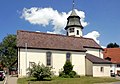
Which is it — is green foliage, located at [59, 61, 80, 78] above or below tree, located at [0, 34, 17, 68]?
below

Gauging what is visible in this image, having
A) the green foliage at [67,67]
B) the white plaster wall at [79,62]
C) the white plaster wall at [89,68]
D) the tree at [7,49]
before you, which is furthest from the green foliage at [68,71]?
the tree at [7,49]

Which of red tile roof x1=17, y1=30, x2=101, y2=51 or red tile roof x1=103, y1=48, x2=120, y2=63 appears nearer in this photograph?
red tile roof x1=17, y1=30, x2=101, y2=51

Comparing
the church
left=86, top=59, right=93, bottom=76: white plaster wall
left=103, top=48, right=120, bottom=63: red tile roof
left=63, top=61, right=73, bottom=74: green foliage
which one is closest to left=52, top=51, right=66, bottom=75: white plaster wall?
the church

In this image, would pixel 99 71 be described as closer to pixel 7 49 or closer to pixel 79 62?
pixel 79 62

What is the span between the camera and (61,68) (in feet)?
158

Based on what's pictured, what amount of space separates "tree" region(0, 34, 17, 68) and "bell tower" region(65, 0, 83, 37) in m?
24.8

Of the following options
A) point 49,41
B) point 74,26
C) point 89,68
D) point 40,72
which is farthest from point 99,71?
point 40,72

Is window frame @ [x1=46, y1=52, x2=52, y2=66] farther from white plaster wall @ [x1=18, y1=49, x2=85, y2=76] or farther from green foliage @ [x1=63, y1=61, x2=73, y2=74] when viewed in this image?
green foliage @ [x1=63, y1=61, x2=73, y2=74]

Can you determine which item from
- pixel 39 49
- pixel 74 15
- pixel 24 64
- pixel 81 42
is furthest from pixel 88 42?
pixel 24 64

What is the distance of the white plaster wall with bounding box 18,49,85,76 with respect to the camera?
43.7m

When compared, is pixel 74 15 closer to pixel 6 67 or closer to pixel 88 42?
pixel 88 42

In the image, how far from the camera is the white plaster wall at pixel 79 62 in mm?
50469

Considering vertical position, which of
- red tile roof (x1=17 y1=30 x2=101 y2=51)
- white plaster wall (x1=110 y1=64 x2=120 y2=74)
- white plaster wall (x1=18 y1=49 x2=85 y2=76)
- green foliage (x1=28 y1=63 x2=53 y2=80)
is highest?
red tile roof (x1=17 y1=30 x2=101 y2=51)

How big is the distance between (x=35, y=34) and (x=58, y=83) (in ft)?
64.4
